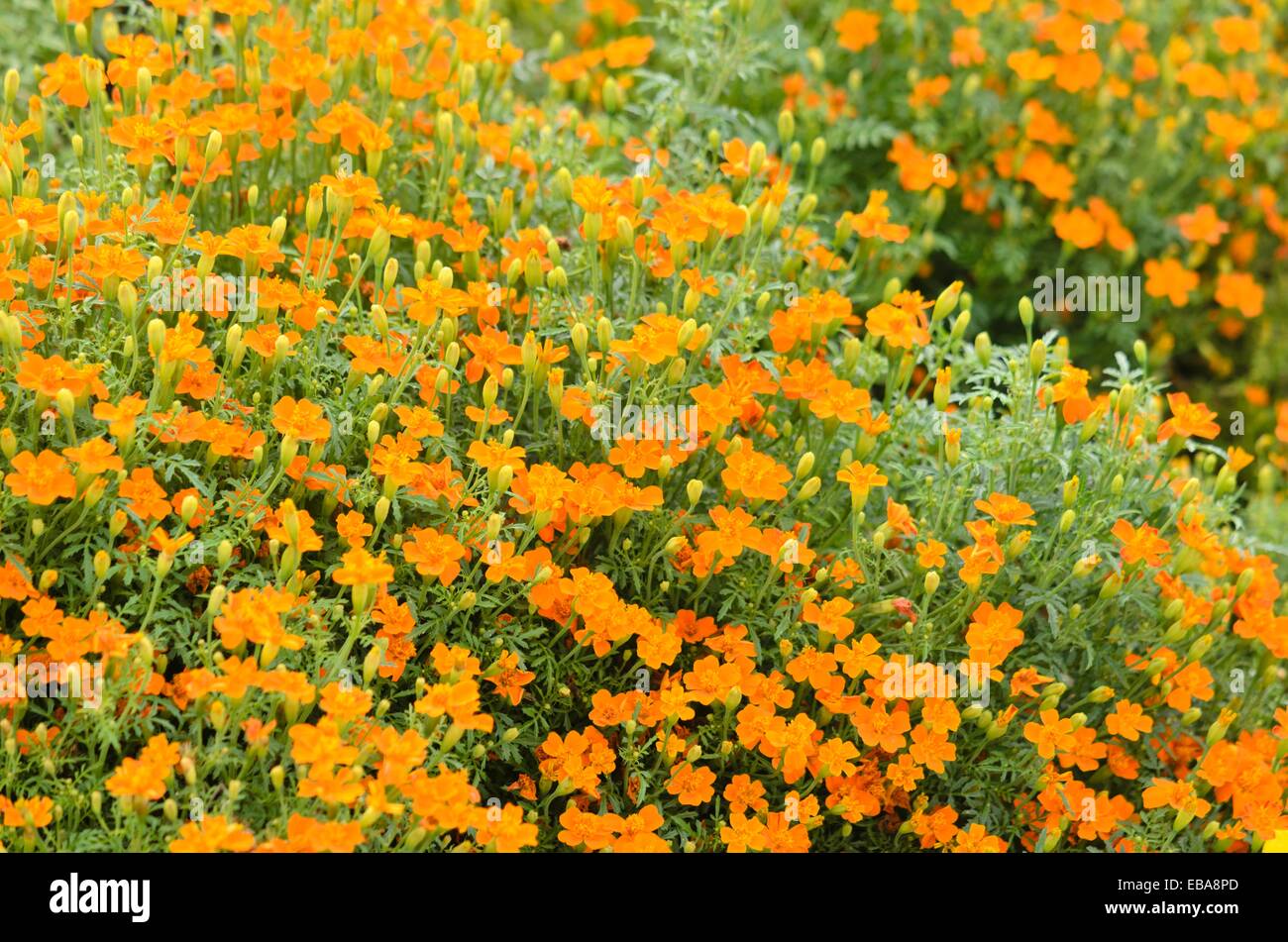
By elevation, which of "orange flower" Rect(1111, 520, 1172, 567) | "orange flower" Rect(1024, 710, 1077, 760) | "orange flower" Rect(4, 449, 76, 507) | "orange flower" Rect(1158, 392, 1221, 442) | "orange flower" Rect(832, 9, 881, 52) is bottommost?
"orange flower" Rect(1024, 710, 1077, 760)

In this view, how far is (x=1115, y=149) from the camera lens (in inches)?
201

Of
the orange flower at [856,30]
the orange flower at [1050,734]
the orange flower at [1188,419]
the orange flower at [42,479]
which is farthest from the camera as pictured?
the orange flower at [856,30]

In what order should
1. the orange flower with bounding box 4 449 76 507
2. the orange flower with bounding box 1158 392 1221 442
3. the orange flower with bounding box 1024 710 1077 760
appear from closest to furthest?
the orange flower with bounding box 4 449 76 507 < the orange flower with bounding box 1024 710 1077 760 < the orange flower with bounding box 1158 392 1221 442

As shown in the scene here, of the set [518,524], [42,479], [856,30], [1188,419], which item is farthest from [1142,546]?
[856,30]

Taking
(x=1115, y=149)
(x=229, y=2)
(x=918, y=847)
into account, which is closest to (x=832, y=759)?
(x=918, y=847)

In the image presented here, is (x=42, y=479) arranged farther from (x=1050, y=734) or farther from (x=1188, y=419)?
(x=1188, y=419)

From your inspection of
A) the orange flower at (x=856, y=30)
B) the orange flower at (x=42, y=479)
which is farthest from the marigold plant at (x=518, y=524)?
the orange flower at (x=856, y=30)

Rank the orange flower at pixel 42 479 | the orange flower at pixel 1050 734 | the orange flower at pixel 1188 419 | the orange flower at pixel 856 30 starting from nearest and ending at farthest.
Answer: the orange flower at pixel 42 479
the orange flower at pixel 1050 734
the orange flower at pixel 1188 419
the orange flower at pixel 856 30

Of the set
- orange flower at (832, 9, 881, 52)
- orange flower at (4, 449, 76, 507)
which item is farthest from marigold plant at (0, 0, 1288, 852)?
orange flower at (832, 9, 881, 52)

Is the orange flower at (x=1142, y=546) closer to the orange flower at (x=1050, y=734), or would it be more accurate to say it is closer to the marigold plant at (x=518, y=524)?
the marigold plant at (x=518, y=524)

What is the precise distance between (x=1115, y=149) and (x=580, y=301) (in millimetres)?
2760

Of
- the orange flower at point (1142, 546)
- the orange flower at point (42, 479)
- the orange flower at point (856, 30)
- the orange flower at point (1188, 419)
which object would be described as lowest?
the orange flower at point (1142, 546)

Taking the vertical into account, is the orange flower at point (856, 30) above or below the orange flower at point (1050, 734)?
above

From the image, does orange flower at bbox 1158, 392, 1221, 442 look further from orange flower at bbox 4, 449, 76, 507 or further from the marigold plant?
orange flower at bbox 4, 449, 76, 507
